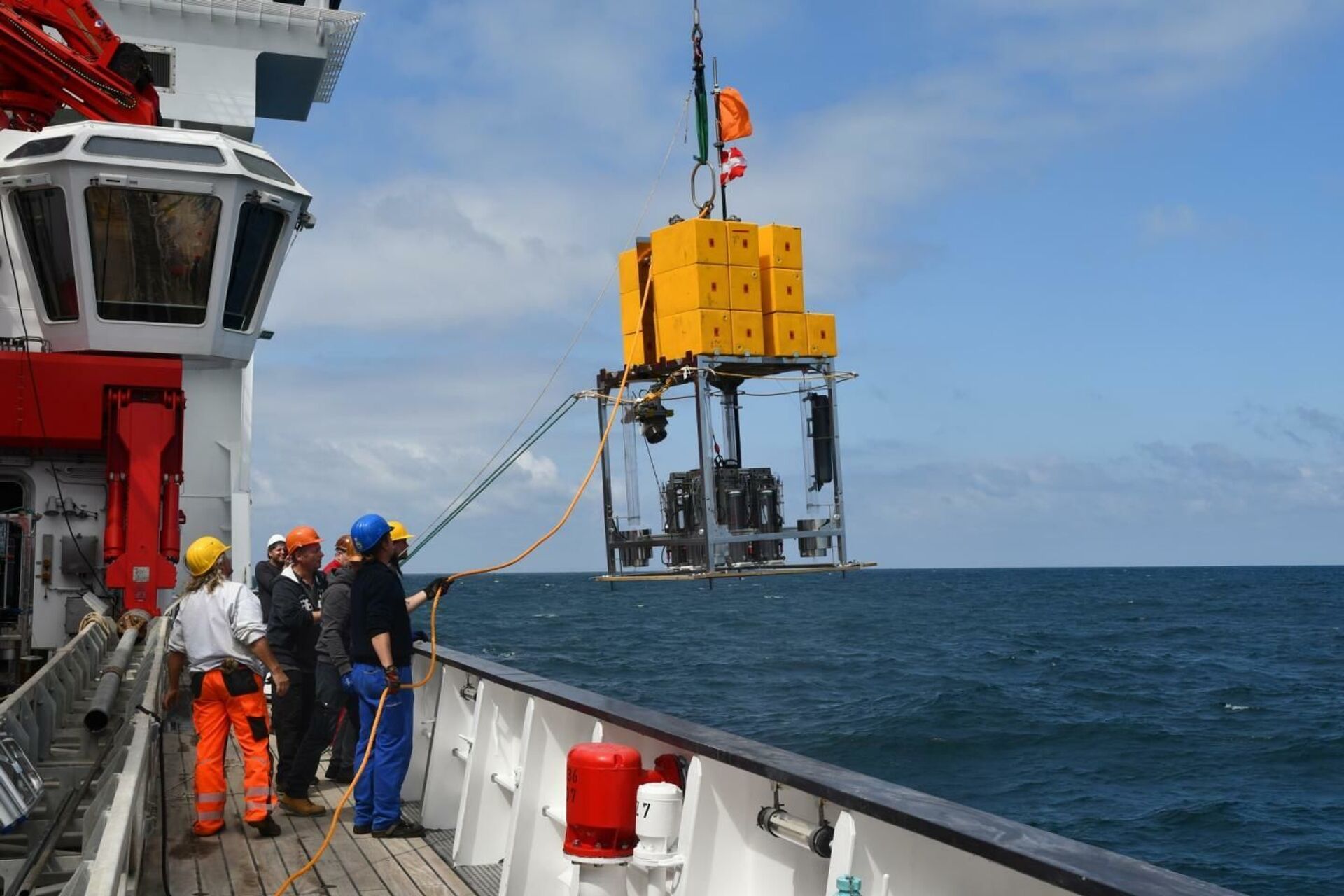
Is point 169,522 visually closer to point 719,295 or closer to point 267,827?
point 267,827

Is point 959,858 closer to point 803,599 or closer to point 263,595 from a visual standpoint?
point 263,595

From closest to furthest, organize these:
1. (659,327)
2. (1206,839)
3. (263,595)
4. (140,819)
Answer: (140,819) < (263,595) < (659,327) < (1206,839)

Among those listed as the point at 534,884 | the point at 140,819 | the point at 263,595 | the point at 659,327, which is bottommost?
the point at 534,884

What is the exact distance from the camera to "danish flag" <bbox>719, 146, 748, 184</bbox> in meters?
11.7

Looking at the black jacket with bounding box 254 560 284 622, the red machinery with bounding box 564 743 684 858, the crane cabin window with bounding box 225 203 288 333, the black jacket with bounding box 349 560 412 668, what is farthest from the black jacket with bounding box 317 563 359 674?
the crane cabin window with bounding box 225 203 288 333

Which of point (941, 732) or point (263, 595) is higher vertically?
point (263, 595)

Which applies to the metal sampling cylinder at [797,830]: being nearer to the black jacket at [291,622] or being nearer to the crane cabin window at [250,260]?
the black jacket at [291,622]

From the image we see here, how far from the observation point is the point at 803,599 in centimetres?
9356

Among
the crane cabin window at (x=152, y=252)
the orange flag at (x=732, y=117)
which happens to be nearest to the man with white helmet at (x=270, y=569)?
the crane cabin window at (x=152, y=252)

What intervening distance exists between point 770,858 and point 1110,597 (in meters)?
90.7

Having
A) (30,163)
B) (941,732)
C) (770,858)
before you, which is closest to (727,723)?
(941,732)

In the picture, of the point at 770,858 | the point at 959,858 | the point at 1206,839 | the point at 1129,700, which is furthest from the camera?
the point at 1129,700

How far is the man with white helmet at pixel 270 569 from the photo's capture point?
9.30 metres

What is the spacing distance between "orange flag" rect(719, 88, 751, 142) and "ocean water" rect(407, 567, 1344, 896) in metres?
4.34
